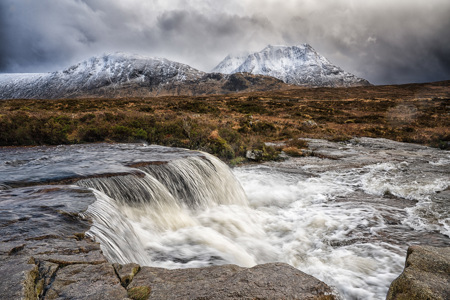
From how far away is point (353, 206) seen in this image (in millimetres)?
7371

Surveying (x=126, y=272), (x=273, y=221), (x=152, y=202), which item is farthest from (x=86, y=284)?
(x=273, y=221)

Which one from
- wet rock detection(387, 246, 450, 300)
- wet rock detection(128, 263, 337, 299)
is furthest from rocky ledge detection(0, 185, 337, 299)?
wet rock detection(387, 246, 450, 300)

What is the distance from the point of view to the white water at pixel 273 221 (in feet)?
14.1

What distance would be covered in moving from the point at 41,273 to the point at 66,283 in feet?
0.94

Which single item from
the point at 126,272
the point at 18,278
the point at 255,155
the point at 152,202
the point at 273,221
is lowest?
the point at 273,221

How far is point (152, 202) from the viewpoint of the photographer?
19.4 feet

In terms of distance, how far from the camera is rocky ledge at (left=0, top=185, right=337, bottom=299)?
84.6 inches

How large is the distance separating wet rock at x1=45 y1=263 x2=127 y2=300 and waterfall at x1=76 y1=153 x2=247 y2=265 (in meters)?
0.77

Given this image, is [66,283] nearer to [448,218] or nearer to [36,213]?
[36,213]

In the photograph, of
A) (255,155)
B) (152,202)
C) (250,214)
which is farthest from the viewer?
(255,155)

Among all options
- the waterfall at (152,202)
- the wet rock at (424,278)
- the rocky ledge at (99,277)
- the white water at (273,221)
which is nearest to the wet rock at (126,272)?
the rocky ledge at (99,277)

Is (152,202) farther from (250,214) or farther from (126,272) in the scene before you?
(126,272)

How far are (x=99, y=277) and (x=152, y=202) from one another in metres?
3.61

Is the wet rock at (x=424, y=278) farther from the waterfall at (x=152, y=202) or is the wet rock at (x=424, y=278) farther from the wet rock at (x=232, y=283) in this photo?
the waterfall at (x=152, y=202)
